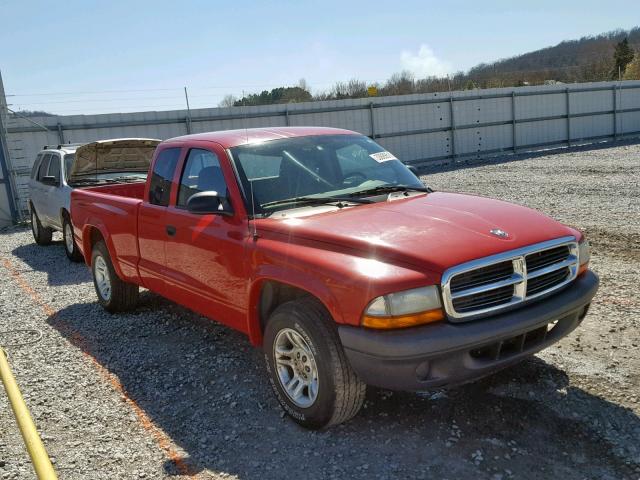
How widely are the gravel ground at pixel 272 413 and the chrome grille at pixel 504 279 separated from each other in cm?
78

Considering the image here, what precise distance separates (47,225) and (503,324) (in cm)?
986

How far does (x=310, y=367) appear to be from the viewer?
11.8 ft

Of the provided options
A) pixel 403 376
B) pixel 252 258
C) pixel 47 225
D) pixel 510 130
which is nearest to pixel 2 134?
pixel 47 225

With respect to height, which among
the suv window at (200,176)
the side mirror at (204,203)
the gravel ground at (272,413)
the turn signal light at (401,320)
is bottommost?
the gravel ground at (272,413)

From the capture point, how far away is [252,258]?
3912 millimetres

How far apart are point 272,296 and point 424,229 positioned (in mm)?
1150

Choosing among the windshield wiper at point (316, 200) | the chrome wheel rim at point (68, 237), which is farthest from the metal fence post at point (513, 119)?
the windshield wiper at point (316, 200)

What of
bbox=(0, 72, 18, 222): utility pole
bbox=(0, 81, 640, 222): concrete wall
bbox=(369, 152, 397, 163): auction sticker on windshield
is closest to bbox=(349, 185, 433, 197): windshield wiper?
bbox=(369, 152, 397, 163): auction sticker on windshield

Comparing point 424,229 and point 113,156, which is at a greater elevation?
point 113,156

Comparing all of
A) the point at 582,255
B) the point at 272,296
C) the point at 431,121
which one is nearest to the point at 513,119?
the point at 431,121

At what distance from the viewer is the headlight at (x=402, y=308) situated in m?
3.10

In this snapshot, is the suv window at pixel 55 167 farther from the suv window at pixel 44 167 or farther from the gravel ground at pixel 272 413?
the gravel ground at pixel 272 413

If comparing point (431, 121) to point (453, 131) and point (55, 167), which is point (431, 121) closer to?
point (453, 131)

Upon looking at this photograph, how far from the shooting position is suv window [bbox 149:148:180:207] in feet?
A: 16.8
